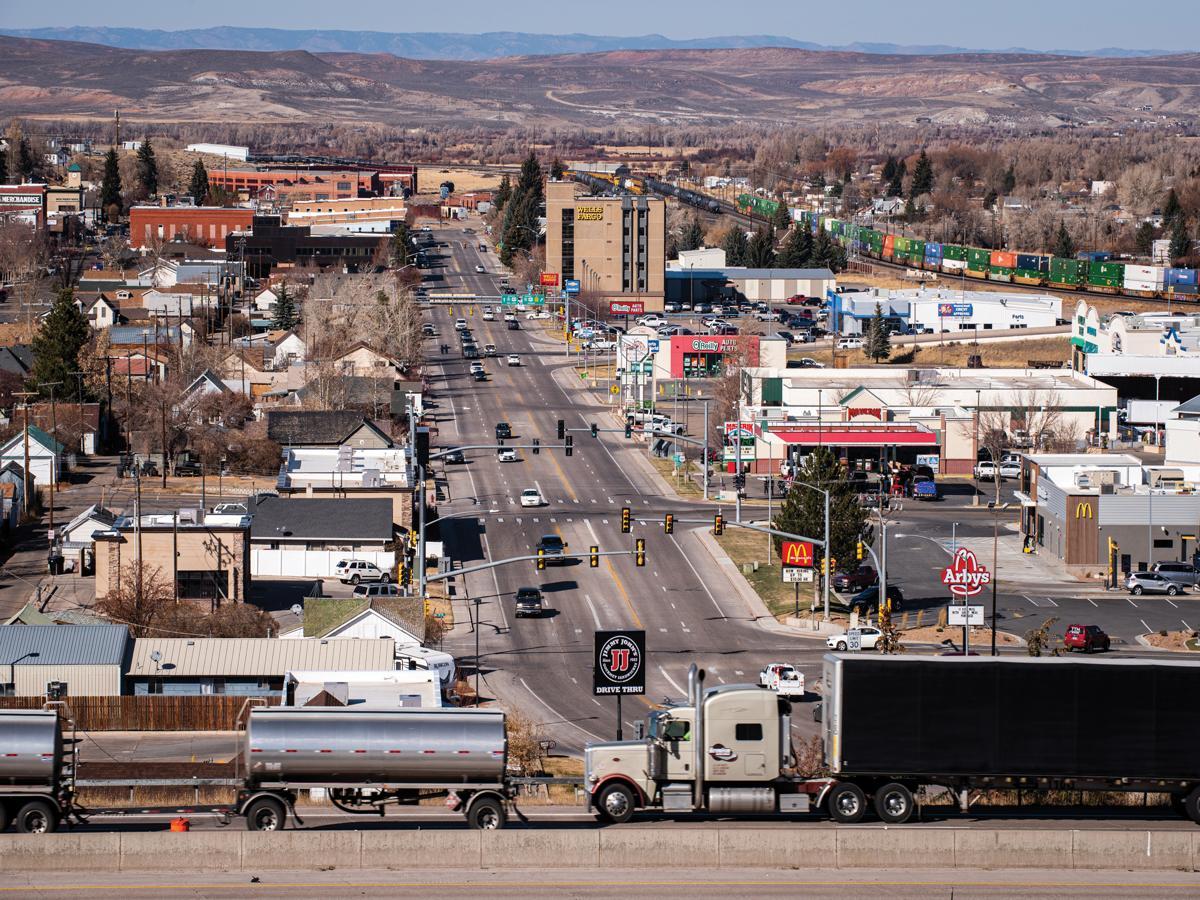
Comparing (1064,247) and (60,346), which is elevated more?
(1064,247)

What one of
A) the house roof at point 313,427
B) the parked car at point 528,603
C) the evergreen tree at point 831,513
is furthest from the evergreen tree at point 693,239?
the parked car at point 528,603

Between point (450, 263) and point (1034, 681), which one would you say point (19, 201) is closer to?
point (450, 263)

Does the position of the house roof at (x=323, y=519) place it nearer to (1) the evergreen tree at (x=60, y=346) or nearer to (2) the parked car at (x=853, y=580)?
(2) the parked car at (x=853, y=580)

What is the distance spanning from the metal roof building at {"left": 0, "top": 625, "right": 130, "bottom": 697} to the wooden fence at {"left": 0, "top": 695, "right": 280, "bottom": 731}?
135cm

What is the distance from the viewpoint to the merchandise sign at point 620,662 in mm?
38656

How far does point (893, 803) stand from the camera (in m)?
30.6

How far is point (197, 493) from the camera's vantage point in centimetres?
7875

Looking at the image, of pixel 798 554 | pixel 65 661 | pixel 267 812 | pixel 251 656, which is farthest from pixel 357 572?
pixel 267 812

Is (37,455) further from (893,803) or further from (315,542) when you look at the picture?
(893,803)

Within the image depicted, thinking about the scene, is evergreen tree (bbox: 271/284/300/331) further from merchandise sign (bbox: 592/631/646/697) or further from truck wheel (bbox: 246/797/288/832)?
truck wheel (bbox: 246/797/288/832)

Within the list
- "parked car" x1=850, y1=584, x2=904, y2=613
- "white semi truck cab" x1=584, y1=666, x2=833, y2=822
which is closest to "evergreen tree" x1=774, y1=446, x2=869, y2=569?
"parked car" x1=850, y1=584, x2=904, y2=613

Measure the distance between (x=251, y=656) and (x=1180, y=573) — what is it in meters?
33.5

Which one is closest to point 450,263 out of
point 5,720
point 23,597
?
point 23,597

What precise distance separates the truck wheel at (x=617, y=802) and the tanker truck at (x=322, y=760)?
1649mm
